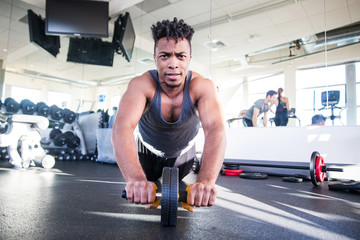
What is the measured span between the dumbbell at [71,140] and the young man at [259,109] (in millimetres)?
2808

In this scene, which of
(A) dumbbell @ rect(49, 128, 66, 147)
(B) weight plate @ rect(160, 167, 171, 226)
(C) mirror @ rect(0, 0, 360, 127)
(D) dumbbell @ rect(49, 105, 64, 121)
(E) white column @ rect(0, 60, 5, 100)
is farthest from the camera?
(E) white column @ rect(0, 60, 5, 100)

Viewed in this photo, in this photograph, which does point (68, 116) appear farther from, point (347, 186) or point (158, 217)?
point (347, 186)

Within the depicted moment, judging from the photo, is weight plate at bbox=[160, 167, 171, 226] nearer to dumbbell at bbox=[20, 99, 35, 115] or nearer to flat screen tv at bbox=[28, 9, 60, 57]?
flat screen tv at bbox=[28, 9, 60, 57]

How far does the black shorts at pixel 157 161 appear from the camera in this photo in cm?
150

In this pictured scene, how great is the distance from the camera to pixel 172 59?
99 centimetres

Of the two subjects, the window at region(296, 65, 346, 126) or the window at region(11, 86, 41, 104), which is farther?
the window at region(11, 86, 41, 104)

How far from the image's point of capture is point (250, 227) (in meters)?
0.90

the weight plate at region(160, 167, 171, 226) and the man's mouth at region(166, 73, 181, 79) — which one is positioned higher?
the man's mouth at region(166, 73, 181, 79)

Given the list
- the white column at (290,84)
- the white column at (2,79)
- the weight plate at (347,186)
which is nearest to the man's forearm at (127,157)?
the weight plate at (347,186)

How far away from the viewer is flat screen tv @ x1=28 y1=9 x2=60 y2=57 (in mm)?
3182

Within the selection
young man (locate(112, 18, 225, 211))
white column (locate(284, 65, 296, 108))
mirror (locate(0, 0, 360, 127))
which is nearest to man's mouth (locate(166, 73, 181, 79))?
young man (locate(112, 18, 225, 211))

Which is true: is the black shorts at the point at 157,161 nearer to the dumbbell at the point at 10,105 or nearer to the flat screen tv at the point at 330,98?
the flat screen tv at the point at 330,98

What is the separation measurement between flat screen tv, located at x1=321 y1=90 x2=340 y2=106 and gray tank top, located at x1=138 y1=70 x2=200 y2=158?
242cm

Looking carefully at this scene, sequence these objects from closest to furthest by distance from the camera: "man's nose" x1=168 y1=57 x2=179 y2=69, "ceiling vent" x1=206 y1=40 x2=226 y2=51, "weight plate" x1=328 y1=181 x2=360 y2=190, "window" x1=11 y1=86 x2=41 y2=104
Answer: "man's nose" x1=168 y1=57 x2=179 y2=69, "weight plate" x1=328 y1=181 x2=360 y2=190, "ceiling vent" x1=206 y1=40 x2=226 y2=51, "window" x1=11 y1=86 x2=41 y2=104
